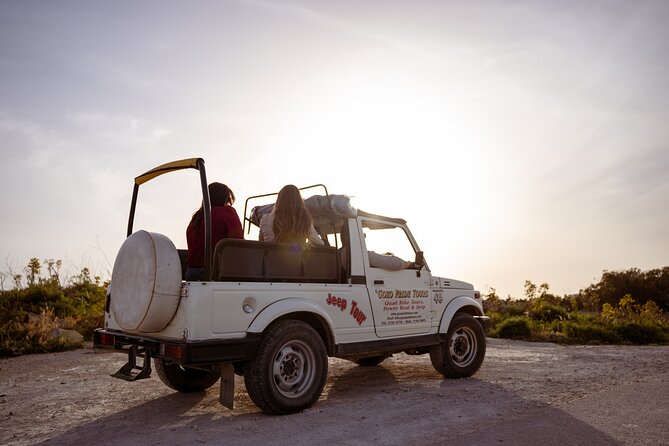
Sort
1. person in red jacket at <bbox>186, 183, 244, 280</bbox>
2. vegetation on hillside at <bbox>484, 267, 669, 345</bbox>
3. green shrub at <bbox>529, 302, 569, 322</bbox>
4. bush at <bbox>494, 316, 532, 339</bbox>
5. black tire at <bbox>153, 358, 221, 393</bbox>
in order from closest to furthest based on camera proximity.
A: person in red jacket at <bbox>186, 183, 244, 280</bbox> < black tire at <bbox>153, 358, 221, 393</bbox> < vegetation on hillside at <bbox>484, 267, 669, 345</bbox> < bush at <bbox>494, 316, 532, 339</bbox> < green shrub at <bbox>529, 302, 569, 322</bbox>

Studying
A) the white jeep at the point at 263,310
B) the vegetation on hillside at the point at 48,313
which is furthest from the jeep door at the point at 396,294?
the vegetation on hillside at the point at 48,313

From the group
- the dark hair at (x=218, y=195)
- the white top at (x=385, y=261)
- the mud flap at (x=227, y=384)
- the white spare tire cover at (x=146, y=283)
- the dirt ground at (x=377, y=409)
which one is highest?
the dark hair at (x=218, y=195)

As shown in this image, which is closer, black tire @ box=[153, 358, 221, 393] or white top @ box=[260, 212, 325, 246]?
white top @ box=[260, 212, 325, 246]

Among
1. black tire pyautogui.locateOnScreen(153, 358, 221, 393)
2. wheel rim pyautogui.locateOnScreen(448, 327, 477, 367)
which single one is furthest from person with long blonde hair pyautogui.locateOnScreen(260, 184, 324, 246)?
wheel rim pyautogui.locateOnScreen(448, 327, 477, 367)

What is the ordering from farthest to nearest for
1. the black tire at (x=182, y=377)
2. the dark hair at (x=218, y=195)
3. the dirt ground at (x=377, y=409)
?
the black tire at (x=182, y=377), the dark hair at (x=218, y=195), the dirt ground at (x=377, y=409)

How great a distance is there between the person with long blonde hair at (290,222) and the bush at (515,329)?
9.00 m

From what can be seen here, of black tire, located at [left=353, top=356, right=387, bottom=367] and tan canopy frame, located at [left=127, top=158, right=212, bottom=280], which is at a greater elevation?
tan canopy frame, located at [left=127, top=158, right=212, bottom=280]

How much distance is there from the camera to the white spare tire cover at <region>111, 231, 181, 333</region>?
15.1 ft

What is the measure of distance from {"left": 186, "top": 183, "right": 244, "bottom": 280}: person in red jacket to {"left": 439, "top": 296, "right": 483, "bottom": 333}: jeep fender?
3.19 m

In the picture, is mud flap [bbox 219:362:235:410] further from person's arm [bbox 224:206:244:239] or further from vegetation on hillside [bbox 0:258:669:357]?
vegetation on hillside [bbox 0:258:669:357]

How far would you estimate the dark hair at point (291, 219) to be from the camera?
557cm

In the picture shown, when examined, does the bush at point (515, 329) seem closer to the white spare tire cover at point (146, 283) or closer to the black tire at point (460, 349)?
the black tire at point (460, 349)

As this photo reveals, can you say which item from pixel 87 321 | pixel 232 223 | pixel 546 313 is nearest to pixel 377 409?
pixel 232 223

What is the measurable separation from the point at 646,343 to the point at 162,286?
1156 centimetres
